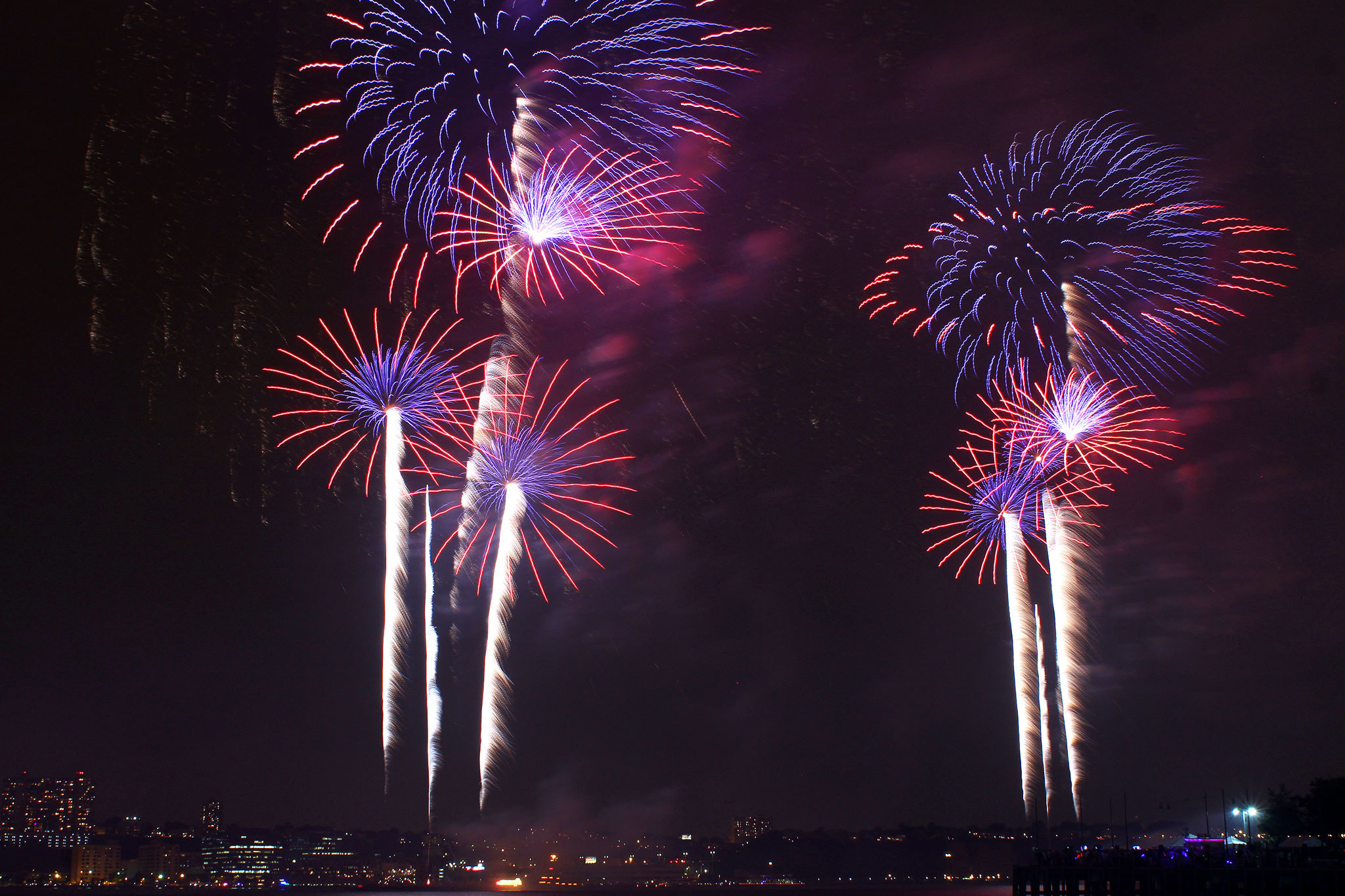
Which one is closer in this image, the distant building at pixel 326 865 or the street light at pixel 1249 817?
the street light at pixel 1249 817

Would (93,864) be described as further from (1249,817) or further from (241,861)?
(1249,817)

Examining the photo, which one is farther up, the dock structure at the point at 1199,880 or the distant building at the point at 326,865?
the dock structure at the point at 1199,880

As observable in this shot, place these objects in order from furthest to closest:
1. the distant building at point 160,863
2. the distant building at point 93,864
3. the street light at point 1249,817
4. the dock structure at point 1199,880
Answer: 1. the distant building at point 160,863
2. the distant building at point 93,864
3. the street light at point 1249,817
4. the dock structure at point 1199,880

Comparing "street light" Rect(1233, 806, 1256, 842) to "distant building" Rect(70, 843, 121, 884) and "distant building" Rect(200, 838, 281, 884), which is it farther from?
"distant building" Rect(70, 843, 121, 884)

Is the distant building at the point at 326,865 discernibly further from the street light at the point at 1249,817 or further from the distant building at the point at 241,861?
the street light at the point at 1249,817

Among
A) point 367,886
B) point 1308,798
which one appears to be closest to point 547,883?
point 367,886

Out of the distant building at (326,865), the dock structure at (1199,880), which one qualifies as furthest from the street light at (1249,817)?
the distant building at (326,865)

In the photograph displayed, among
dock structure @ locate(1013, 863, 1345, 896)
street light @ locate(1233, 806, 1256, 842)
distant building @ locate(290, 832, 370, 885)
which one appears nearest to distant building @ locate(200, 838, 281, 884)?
distant building @ locate(290, 832, 370, 885)
